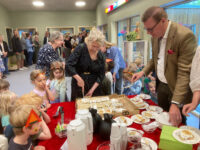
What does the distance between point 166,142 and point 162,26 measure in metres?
0.92

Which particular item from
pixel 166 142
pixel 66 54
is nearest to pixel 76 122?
pixel 166 142

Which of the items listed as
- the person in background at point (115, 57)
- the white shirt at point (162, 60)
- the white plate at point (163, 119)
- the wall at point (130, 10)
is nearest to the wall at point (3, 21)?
the wall at point (130, 10)

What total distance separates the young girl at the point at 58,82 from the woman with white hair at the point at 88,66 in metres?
0.33

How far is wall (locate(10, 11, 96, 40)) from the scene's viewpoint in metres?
10.2

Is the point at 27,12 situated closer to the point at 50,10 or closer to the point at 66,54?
the point at 50,10

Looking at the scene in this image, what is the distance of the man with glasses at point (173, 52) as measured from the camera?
125 cm

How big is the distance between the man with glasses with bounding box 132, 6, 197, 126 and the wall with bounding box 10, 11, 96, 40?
10.3 metres

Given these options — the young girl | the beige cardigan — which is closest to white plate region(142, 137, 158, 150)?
the beige cardigan

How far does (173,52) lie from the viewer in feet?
4.48

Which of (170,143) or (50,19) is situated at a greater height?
(50,19)

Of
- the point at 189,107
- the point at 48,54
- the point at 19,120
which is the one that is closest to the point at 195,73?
the point at 189,107

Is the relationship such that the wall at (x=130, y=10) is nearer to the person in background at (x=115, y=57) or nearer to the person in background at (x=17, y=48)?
the person in background at (x=115, y=57)

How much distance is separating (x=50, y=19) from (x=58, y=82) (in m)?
9.39

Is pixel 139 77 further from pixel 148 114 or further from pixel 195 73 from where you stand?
pixel 195 73
